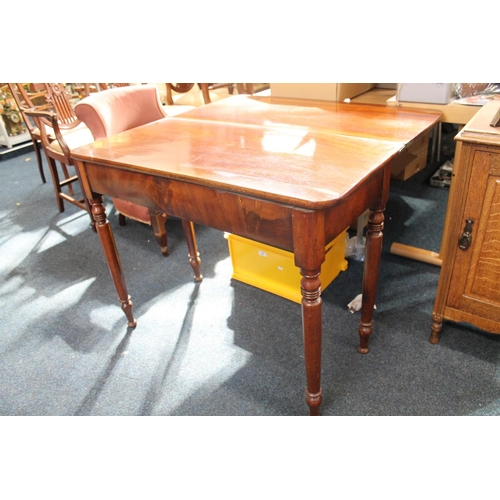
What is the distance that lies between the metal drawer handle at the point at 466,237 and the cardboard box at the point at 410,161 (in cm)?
103

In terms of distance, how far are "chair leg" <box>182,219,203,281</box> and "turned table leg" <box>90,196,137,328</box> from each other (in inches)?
15.1

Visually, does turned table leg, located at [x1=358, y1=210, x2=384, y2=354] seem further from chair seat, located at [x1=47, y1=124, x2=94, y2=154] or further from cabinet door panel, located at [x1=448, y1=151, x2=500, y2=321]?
chair seat, located at [x1=47, y1=124, x2=94, y2=154]

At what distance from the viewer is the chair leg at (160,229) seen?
2.21m

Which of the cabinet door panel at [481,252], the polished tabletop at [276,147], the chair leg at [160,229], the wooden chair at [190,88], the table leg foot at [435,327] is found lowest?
the table leg foot at [435,327]

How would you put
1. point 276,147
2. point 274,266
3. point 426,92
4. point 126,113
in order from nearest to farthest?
point 276,147 → point 426,92 → point 274,266 → point 126,113

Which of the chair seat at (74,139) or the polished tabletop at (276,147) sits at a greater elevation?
the polished tabletop at (276,147)

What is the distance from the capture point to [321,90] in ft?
6.35

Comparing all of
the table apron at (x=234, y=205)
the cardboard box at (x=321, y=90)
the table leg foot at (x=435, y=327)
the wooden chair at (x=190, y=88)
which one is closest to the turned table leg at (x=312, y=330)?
the table apron at (x=234, y=205)

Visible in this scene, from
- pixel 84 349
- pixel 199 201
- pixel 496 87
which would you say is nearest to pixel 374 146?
pixel 199 201

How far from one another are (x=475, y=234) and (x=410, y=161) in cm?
125

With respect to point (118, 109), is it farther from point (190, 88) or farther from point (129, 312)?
point (190, 88)

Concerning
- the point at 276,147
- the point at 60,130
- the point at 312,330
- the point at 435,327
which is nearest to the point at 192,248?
the point at 276,147

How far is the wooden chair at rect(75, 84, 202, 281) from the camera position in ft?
6.07

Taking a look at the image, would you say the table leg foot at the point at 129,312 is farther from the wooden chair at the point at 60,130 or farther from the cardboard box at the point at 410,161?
the cardboard box at the point at 410,161
